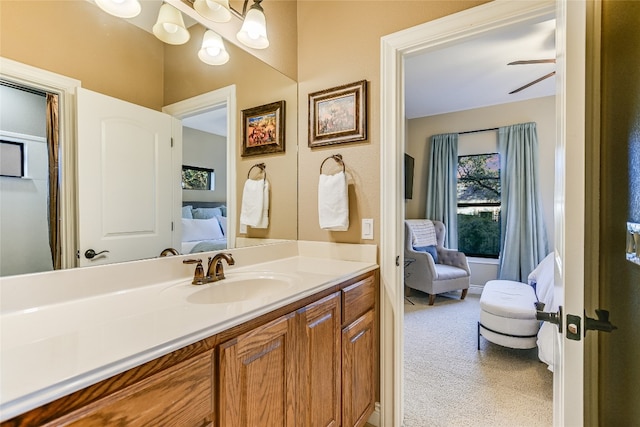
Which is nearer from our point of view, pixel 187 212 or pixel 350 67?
pixel 187 212

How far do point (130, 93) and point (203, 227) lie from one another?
67cm

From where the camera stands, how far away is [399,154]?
1.66 meters

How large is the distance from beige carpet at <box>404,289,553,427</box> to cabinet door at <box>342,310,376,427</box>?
35cm

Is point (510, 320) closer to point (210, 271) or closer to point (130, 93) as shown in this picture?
point (210, 271)

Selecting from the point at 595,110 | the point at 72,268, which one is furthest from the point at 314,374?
the point at 595,110

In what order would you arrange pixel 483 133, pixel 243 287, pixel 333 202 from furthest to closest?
pixel 483 133 → pixel 333 202 → pixel 243 287

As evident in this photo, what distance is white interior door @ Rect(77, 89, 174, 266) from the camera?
1.12 meters

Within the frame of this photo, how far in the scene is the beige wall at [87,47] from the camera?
0.95 metres

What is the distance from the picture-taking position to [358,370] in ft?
4.98

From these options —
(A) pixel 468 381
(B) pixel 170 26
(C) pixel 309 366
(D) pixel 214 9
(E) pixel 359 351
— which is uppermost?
(D) pixel 214 9

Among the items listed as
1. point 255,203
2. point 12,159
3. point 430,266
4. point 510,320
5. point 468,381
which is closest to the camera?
point 12,159

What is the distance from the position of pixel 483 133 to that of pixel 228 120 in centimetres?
399

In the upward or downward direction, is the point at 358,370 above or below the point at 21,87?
below

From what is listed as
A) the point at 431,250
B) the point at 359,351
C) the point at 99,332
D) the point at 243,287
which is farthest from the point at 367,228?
the point at 431,250
